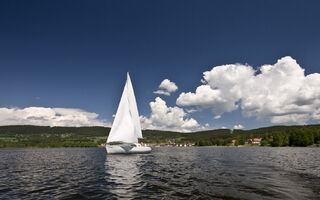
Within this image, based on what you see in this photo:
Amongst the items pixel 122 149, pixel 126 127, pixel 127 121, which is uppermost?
pixel 127 121

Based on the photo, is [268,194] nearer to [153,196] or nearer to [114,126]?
[153,196]

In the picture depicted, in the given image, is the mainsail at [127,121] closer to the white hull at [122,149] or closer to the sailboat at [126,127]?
the sailboat at [126,127]

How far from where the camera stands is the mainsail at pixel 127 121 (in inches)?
2036

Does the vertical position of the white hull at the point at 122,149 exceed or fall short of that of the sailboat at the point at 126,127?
it falls short

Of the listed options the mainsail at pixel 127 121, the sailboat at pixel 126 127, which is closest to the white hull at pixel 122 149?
the sailboat at pixel 126 127

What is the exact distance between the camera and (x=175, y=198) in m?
11.8


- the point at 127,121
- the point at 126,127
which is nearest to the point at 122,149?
the point at 126,127

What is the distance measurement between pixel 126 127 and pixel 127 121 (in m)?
1.63

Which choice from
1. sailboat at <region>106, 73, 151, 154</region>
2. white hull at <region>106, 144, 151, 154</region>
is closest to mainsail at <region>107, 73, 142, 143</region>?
sailboat at <region>106, 73, 151, 154</region>

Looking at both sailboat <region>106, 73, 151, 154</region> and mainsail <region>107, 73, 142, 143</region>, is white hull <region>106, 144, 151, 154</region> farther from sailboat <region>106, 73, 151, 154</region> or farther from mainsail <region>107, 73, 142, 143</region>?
mainsail <region>107, 73, 142, 143</region>

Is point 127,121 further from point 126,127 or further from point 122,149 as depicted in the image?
point 122,149

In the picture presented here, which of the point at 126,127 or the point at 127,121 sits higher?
the point at 127,121

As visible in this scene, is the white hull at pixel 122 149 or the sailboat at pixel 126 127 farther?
the white hull at pixel 122 149

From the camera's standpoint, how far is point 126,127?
52.6 metres
